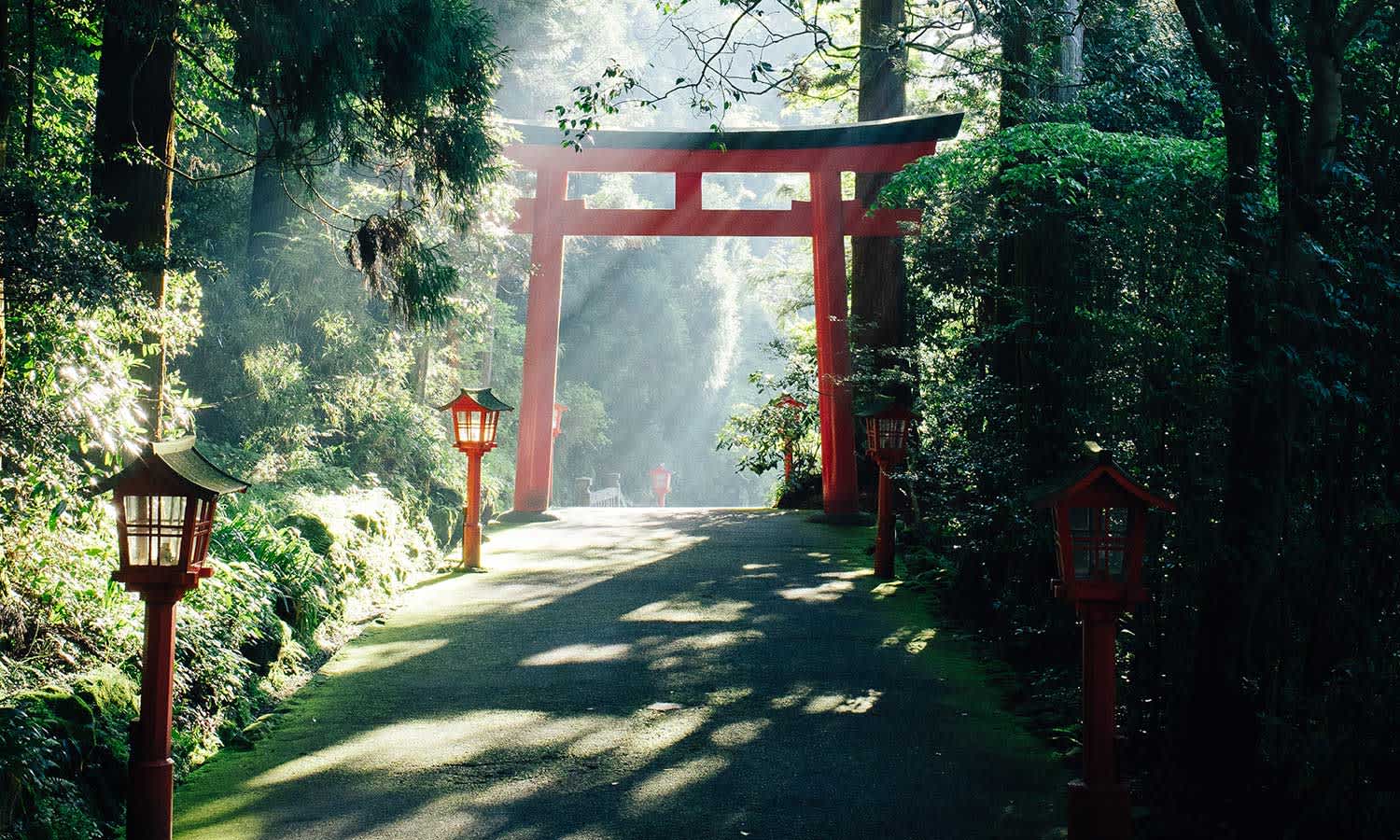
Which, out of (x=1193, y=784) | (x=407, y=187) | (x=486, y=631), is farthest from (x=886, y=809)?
(x=407, y=187)

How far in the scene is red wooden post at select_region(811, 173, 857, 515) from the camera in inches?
504

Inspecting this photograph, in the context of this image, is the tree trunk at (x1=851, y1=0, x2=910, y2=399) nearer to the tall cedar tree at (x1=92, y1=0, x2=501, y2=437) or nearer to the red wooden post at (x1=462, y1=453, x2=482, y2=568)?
the red wooden post at (x1=462, y1=453, x2=482, y2=568)

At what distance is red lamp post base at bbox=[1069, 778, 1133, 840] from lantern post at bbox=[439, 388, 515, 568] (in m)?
6.54

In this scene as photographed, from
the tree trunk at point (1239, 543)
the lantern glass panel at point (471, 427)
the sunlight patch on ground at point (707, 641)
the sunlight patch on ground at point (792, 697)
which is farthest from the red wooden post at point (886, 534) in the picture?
the tree trunk at point (1239, 543)

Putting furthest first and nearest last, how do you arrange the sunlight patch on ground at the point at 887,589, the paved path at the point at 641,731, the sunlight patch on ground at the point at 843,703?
the sunlight patch on ground at the point at 887,589
the sunlight patch on ground at the point at 843,703
the paved path at the point at 641,731

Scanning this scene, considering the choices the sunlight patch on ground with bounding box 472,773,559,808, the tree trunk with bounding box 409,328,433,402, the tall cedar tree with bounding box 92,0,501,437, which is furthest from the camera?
the tree trunk with bounding box 409,328,433,402

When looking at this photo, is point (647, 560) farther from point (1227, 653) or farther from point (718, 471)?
point (718, 471)

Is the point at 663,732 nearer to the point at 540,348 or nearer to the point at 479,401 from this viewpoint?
the point at 479,401

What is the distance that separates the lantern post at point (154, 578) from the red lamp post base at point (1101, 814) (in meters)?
3.05

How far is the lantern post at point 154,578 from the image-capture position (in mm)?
3836

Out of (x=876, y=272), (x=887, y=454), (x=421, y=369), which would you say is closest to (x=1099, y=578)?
(x=887, y=454)

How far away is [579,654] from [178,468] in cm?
325

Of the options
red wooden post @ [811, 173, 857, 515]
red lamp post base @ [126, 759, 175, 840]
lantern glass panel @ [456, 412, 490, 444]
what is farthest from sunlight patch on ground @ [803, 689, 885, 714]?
red wooden post @ [811, 173, 857, 515]

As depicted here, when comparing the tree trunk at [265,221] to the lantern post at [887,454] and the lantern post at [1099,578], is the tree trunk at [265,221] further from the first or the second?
the lantern post at [1099,578]
